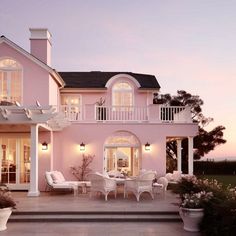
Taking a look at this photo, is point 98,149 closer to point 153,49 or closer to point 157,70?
point 153,49

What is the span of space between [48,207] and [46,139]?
6028 mm

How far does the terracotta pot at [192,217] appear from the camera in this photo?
962cm

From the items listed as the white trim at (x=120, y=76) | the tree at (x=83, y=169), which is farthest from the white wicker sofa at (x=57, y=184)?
the white trim at (x=120, y=76)

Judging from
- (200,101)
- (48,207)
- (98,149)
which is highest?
(200,101)

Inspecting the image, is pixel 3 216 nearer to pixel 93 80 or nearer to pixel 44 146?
pixel 44 146

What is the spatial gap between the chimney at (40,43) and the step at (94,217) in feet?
33.0

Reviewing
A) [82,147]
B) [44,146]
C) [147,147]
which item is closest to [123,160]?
[147,147]

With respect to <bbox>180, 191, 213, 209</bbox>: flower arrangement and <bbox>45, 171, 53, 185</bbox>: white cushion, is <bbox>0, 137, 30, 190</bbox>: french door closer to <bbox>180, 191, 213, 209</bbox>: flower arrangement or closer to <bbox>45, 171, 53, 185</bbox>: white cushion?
<bbox>45, 171, 53, 185</bbox>: white cushion

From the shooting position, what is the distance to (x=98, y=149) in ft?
62.1

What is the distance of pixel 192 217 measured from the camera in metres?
9.65

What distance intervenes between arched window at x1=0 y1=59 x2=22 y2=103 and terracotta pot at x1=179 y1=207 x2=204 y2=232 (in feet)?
36.2

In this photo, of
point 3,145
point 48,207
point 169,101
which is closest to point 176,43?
point 3,145

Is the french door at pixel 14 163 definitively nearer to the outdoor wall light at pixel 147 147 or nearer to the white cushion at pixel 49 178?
the white cushion at pixel 49 178

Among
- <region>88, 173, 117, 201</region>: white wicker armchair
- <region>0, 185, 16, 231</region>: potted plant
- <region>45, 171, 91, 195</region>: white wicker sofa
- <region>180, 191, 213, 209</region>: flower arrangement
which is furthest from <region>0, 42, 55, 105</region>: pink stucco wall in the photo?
<region>180, 191, 213, 209</region>: flower arrangement
